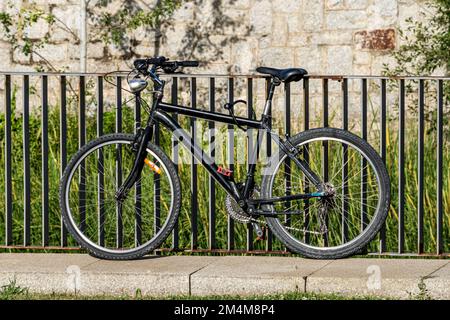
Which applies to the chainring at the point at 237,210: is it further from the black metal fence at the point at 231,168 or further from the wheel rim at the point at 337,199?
the black metal fence at the point at 231,168

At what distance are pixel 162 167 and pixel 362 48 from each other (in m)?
6.53

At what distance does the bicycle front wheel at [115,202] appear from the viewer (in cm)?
750

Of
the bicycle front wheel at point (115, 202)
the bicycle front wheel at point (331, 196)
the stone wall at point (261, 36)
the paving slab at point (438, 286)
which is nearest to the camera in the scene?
the paving slab at point (438, 286)

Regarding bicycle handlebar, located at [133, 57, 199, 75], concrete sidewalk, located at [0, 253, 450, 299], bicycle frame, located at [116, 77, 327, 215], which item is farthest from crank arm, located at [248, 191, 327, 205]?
bicycle handlebar, located at [133, 57, 199, 75]

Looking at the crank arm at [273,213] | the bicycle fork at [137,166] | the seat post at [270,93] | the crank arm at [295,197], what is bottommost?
the crank arm at [273,213]

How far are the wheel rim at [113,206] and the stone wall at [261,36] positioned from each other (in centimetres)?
604

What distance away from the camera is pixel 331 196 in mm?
7473

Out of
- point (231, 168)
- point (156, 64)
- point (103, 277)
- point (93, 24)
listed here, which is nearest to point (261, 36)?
point (93, 24)

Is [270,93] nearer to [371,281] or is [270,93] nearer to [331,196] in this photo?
[331,196]

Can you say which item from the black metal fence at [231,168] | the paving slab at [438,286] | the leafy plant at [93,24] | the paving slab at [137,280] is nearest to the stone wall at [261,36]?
the leafy plant at [93,24]

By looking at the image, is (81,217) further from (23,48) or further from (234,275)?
(23,48)
